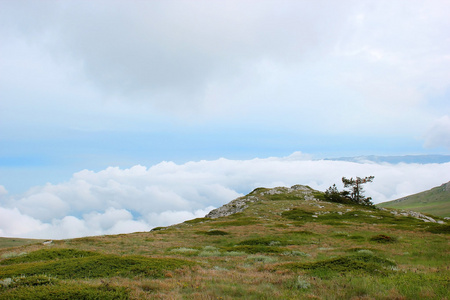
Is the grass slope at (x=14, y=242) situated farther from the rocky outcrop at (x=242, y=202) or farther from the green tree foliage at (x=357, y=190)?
the green tree foliage at (x=357, y=190)

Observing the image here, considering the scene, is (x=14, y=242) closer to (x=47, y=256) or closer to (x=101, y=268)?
(x=47, y=256)

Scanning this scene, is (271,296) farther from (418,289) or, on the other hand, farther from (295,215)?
(295,215)

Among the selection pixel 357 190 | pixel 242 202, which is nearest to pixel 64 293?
pixel 242 202

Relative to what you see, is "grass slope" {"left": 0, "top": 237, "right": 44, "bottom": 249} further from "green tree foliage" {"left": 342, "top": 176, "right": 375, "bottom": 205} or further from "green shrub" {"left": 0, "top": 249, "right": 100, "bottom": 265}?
"green tree foliage" {"left": 342, "top": 176, "right": 375, "bottom": 205}

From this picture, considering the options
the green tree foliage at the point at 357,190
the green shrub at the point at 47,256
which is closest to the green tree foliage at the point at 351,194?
the green tree foliage at the point at 357,190

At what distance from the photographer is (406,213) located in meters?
82.3

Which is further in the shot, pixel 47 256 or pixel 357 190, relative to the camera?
pixel 357 190

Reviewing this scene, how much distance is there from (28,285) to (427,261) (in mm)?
24839

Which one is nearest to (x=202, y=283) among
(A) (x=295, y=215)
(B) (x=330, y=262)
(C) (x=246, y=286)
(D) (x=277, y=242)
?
(C) (x=246, y=286)

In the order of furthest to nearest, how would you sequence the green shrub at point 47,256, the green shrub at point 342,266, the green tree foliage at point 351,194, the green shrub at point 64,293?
the green tree foliage at point 351,194 < the green shrub at point 47,256 < the green shrub at point 342,266 < the green shrub at point 64,293

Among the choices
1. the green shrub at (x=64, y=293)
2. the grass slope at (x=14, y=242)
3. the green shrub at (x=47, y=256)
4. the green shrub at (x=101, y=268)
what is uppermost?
the green shrub at (x=64, y=293)

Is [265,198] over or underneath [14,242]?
over

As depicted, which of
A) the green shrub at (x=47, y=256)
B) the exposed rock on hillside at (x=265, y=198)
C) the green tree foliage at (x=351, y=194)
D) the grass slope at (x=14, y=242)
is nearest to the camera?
the green shrub at (x=47, y=256)

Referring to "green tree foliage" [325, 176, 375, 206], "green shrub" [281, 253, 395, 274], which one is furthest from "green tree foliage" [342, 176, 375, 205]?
"green shrub" [281, 253, 395, 274]
